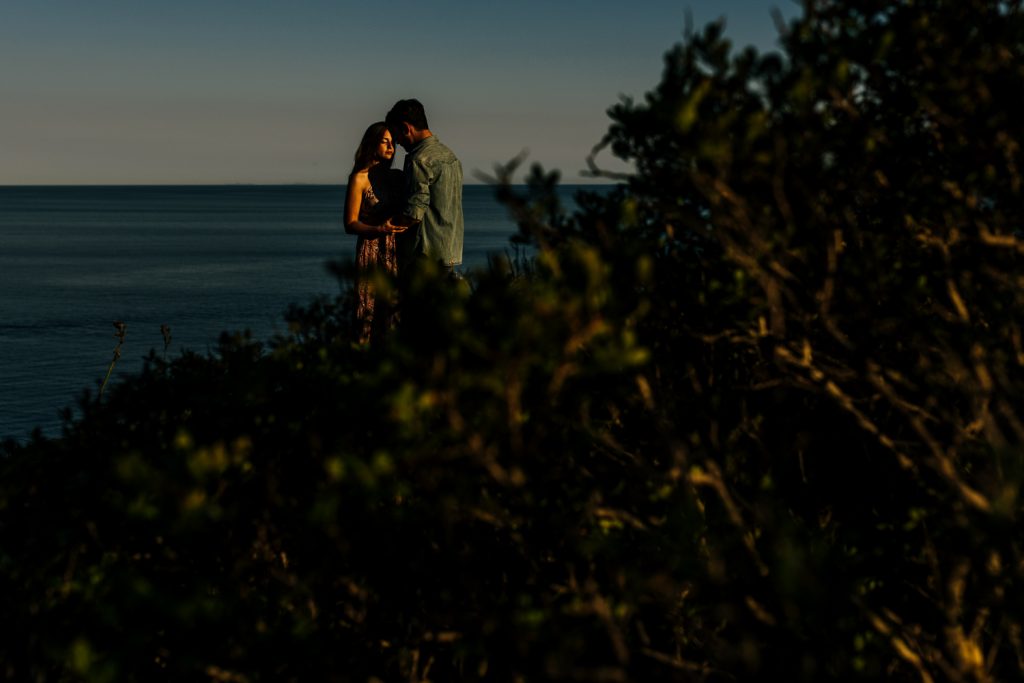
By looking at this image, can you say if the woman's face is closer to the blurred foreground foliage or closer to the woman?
the woman

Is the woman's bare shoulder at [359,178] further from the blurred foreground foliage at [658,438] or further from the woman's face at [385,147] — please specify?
the blurred foreground foliage at [658,438]

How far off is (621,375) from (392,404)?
1.28 m

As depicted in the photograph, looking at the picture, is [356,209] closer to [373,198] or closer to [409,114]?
[373,198]

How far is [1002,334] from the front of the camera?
11.5 ft

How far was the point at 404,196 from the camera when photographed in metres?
8.59

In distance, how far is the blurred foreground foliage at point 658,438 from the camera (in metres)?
2.77

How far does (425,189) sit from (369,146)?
75 cm

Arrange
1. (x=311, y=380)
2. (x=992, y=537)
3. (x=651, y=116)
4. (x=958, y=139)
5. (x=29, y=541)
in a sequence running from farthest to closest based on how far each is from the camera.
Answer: (x=29, y=541)
(x=311, y=380)
(x=958, y=139)
(x=651, y=116)
(x=992, y=537)

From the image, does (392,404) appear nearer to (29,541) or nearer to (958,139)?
(958,139)

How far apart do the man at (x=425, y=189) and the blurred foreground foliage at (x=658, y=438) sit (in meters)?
4.32

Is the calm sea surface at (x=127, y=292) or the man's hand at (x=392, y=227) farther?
the calm sea surface at (x=127, y=292)

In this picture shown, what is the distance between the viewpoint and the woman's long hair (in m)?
8.66

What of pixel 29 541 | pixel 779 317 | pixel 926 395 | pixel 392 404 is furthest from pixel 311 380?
pixel 926 395

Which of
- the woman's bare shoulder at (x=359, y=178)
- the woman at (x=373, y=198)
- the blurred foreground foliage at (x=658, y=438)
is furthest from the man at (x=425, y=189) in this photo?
the blurred foreground foliage at (x=658, y=438)
